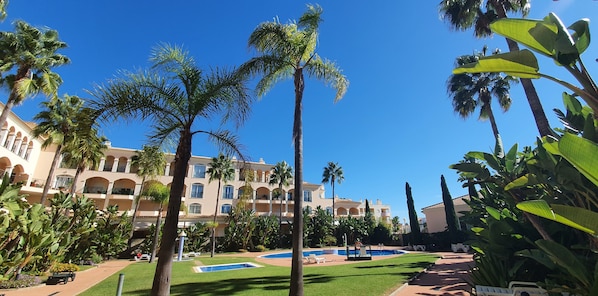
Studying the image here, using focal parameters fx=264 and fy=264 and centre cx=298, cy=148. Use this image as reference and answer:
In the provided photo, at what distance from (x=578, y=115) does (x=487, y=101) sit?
54.3ft

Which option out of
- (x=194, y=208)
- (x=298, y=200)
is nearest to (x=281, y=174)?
(x=194, y=208)

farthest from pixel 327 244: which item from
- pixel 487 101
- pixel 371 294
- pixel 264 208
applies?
pixel 371 294

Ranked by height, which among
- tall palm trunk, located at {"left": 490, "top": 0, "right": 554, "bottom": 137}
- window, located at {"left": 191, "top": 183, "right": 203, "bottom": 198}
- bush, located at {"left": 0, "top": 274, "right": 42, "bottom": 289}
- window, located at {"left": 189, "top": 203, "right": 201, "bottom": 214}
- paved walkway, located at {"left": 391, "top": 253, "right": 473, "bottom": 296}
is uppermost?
window, located at {"left": 191, "top": 183, "right": 203, "bottom": 198}

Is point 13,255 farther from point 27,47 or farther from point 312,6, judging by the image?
point 312,6

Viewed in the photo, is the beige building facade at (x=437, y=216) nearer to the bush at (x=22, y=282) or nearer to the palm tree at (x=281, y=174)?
the palm tree at (x=281, y=174)

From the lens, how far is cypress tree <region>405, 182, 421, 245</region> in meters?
35.9

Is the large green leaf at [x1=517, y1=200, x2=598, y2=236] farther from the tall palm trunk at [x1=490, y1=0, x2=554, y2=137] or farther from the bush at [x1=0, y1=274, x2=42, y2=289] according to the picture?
the bush at [x1=0, y1=274, x2=42, y2=289]

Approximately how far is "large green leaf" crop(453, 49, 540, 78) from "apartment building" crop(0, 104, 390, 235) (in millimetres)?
23896

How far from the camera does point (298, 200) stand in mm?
8398

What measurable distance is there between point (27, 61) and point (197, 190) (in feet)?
98.3

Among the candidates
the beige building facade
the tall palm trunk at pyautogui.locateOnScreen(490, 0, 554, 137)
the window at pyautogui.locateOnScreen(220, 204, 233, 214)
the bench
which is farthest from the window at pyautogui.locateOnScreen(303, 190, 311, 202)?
the tall palm trunk at pyautogui.locateOnScreen(490, 0, 554, 137)

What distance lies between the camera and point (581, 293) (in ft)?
11.3

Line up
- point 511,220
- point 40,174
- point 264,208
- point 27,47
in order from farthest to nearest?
1. point 264,208
2. point 40,174
3. point 27,47
4. point 511,220

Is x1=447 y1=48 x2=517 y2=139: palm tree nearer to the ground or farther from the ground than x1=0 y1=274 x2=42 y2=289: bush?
farther from the ground
